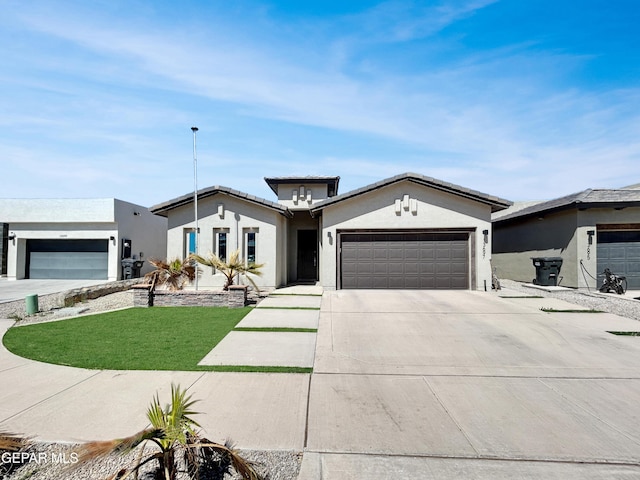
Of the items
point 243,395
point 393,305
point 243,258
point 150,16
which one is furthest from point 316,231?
point 243,395

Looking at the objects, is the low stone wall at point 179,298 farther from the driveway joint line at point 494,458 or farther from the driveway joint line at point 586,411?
the driveway joint line at point 586,411

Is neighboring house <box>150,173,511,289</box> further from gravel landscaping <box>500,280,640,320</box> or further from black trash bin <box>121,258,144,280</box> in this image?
black trash bin <box>121,258,144,280</box>

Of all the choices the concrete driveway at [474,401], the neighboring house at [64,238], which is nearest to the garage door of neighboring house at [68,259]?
the neighboring house at [64,238]

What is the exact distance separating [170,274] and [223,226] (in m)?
4.00

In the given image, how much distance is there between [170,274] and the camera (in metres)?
11.1

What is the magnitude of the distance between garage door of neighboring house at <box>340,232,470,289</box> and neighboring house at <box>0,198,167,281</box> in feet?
41.8

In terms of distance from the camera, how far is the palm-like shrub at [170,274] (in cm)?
1092

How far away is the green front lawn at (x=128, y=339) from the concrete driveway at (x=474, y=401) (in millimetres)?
2424

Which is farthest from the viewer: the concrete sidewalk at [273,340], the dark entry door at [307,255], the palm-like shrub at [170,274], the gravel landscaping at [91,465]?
the dark entry door at [307,255]

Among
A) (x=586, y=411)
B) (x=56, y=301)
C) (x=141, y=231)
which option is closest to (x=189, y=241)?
(x=56, y=301)

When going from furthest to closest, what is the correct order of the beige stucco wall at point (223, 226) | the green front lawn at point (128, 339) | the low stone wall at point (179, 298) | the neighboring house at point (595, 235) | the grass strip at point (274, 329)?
the beige stucco wall at point (223, 226)
the neighboring house at point (595, 235)
the low stone wall at point (179, 298)
the grass strip at point (274, 329)
the green front lawn at point (128, 339)

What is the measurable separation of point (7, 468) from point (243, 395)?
7.47 feet

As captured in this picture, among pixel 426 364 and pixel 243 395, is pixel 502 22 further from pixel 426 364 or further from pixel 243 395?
pixel 243 395

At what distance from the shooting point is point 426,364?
564 centimetres
